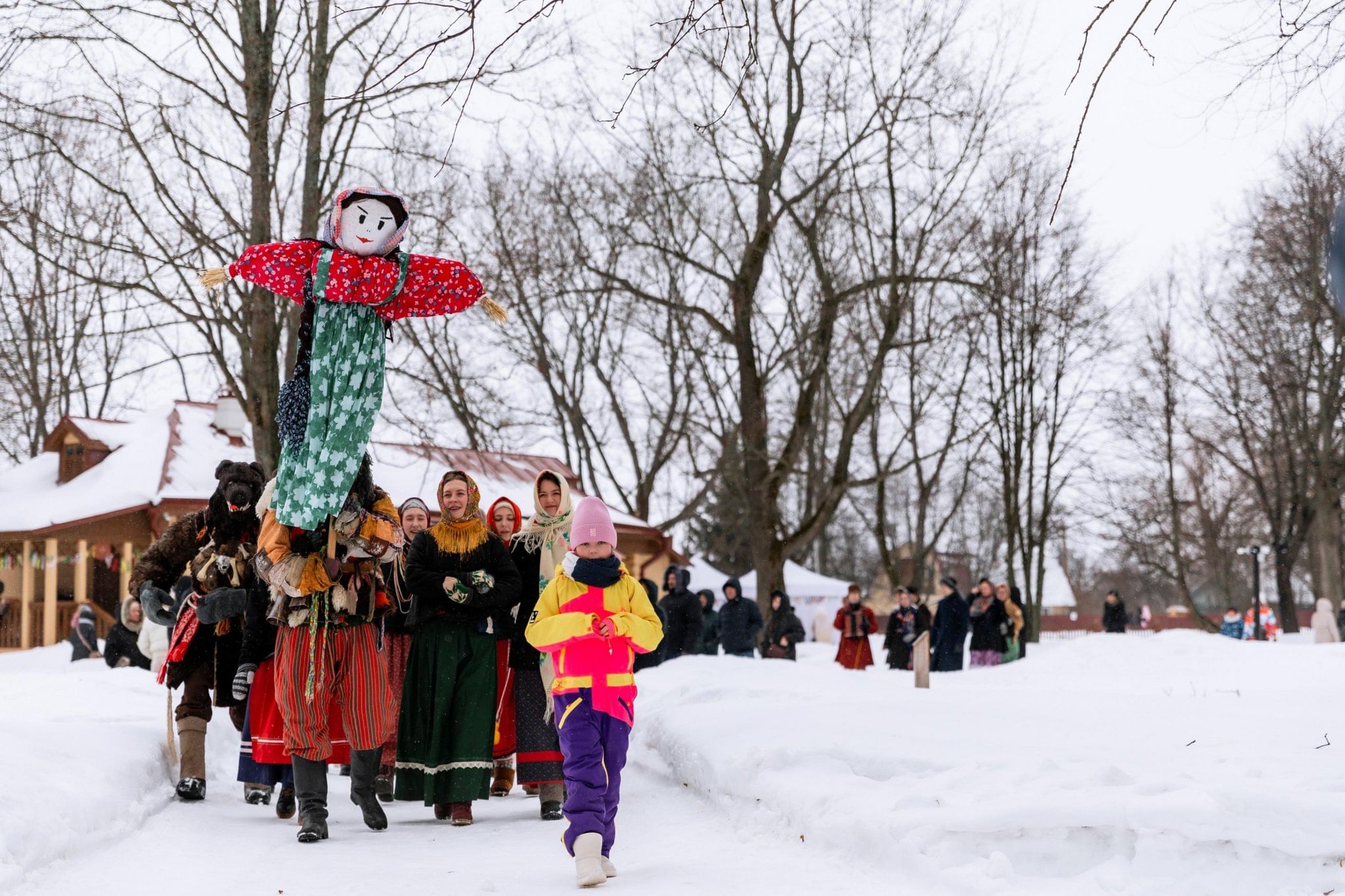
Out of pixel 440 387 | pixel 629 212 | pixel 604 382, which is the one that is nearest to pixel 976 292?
pixel 629 212

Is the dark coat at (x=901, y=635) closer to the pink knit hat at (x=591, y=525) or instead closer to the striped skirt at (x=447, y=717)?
the striped skirt at (x=447, y=717)

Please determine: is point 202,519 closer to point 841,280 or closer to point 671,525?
point 841,280

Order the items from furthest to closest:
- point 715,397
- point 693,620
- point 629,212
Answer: point 715,397 < point 629,212 < point 693,620

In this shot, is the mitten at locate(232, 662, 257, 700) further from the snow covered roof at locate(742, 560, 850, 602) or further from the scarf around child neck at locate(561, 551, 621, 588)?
the snow covered roof at locate(742, 560, 850, 602)

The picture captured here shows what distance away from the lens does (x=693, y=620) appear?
56.4 ft

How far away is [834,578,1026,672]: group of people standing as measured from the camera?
19.0 meters

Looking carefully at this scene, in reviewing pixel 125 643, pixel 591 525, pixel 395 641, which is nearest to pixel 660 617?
pixel 395 641

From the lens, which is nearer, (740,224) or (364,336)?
(364,336)

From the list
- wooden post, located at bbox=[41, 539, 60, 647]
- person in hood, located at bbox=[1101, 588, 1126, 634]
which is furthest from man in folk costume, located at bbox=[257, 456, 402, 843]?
wooden post, located at bbox=[41, 539, 60, 647]

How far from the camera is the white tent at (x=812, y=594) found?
36.5 m

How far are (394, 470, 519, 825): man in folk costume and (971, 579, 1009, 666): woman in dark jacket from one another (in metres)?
12.6

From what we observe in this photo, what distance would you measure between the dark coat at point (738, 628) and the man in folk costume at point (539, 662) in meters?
11.1

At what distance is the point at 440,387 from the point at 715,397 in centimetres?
1457

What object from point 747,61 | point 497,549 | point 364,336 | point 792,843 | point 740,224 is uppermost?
point 740,224
